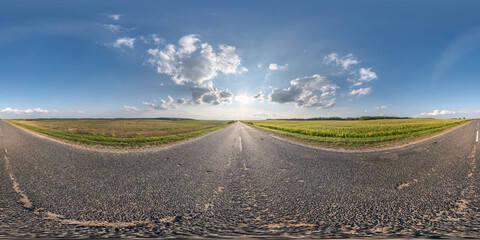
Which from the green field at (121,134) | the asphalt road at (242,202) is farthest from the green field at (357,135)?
the green field at (121,134)

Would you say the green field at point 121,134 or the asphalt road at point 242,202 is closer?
the asphalt road at point 242,202

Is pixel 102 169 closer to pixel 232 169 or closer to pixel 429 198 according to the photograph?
pixel 232 169

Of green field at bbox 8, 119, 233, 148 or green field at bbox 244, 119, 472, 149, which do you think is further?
green field at bbox 8, 119, 233, 148

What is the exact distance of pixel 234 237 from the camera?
277 cm

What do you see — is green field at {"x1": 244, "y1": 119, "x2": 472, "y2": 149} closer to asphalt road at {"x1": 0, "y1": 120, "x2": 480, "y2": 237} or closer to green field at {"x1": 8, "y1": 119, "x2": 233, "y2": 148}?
asphalt road at {"x1": 0, "y1": 120, "x2": 480, "y2": 237}

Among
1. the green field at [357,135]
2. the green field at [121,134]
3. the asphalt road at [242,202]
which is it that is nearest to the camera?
the asphalt road at [242,202]

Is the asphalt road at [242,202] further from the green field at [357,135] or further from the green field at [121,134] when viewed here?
the green field at [121,134]

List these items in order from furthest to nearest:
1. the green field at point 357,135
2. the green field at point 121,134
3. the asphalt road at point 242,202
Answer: the green field at point 121,134 → the green field at point 357,135 → the asphalt road at point 242,202

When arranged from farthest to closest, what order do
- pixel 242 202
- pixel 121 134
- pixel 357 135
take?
1. pixel 121 134
2. pixel 357 135
3. pixel 242 202

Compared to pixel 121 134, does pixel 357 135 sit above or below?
above

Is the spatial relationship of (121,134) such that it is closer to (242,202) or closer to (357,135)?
(242,202)

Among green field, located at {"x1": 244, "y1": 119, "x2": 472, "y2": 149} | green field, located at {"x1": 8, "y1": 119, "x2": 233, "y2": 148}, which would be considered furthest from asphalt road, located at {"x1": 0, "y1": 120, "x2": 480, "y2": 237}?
green field, located at {"x1": 8, "y1": 119, "x2": 233, "y2": 148}

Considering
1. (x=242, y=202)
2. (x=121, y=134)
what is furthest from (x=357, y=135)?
(x=121, y=134)

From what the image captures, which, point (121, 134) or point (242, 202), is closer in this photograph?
point (242, 202)
